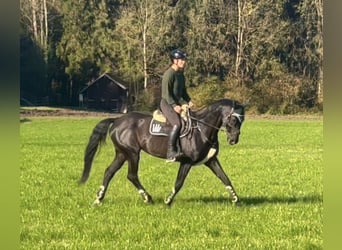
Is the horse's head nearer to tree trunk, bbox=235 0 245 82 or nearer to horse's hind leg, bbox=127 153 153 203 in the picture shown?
tree trunk, bbox=235 0 245 82

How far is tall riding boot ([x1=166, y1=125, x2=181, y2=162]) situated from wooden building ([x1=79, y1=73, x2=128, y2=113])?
0.58 m

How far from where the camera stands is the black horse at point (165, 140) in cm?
536

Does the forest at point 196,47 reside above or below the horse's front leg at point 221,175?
above

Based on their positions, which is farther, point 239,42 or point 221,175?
point 221,175

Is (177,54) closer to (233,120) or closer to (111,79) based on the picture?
(111,79)

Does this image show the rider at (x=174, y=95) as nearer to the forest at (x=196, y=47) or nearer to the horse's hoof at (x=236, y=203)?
the forest at (x=196, y=47)

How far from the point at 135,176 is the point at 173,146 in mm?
531

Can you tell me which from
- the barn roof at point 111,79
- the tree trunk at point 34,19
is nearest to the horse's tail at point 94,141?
the barn roof at point 111,79

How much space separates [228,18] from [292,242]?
2337 mm

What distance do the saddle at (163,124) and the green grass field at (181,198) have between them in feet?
1.35

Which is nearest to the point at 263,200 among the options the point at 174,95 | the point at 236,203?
the point at 236,203

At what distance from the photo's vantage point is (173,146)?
5.49m

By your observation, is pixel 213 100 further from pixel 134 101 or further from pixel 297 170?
pixel 297 170
